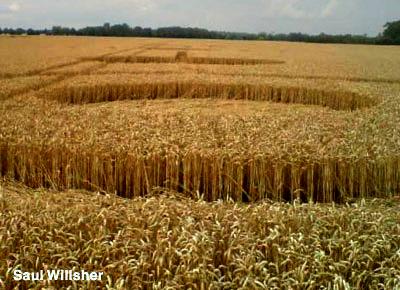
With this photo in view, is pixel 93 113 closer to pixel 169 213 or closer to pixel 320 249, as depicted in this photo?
pixel 169 213

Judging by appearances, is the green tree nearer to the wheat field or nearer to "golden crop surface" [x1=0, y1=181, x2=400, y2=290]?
the wheat field

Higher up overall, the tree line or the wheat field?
the tree line

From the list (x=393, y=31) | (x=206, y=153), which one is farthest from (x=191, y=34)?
(x=206, y=153)

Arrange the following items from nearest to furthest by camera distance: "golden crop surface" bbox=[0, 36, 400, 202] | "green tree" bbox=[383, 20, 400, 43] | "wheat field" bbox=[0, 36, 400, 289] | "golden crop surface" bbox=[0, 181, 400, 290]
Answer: "golden crop surface" bbox=[0, 181, 400, 290] < "wheat field" bbox=[0, 36, 400, 289] < "golden crop surface" bbox=[0, 36, 400, 202] < "green tree" bbox=[383, 20, 400, 43]

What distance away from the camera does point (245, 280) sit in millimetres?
2615

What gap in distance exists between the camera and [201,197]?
14.5ft

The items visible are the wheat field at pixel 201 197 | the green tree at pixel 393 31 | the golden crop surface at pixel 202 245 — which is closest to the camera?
the golden crop surface at pixel 202 245

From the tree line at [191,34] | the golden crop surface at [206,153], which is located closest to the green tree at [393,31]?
the tree line at [191,34]

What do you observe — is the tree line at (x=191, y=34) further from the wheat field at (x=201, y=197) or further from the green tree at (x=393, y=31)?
the wheat field at (x=201, y=197)

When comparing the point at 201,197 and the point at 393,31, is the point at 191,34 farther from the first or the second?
the point at 201,197

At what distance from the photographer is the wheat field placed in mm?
2838

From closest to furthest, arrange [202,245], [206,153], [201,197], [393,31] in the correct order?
1. [202,245]
2. [201,197]
3. [206,153]
4. [393,31]

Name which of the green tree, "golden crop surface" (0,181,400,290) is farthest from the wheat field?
the green tree

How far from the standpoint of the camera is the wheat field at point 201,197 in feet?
9.31
